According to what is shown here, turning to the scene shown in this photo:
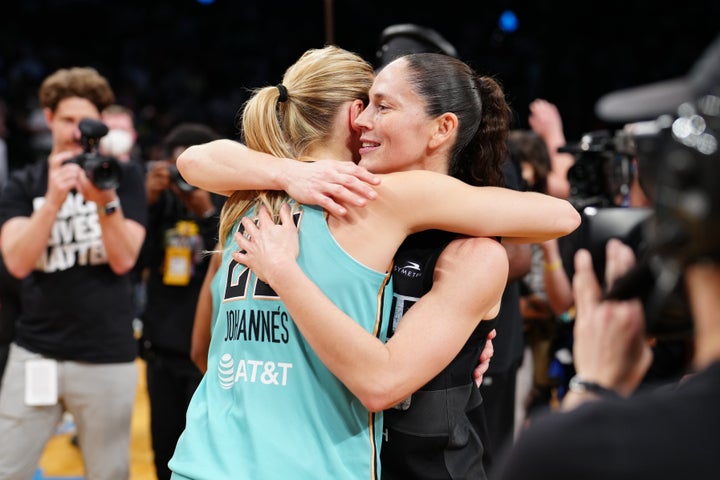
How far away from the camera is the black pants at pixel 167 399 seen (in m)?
3.70

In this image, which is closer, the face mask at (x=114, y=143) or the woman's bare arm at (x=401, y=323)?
the woman's bare arm at (x=401, y=323)

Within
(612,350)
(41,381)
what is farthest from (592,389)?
(41,381)

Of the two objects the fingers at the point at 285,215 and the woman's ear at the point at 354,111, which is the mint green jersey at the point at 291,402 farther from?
the woman's ear at the point at 354,111

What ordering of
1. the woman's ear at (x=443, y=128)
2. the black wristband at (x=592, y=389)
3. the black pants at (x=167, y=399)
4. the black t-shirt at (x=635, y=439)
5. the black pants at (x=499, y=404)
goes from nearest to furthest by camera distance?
the black t-shirt at (x=635, y=439)
the black wristband at (x=592, y=389)
the woman's ear at (x=443, y=128)
the black pants at (x=499, y=404)
the black pants at (x=167, y=399)

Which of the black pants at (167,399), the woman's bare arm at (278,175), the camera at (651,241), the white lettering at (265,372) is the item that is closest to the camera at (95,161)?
the black pants at (167,399)

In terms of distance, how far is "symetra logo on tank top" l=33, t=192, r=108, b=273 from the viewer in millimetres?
3250

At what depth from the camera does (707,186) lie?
2.95 ft

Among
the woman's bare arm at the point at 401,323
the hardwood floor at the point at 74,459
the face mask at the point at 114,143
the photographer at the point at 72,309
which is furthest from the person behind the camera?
the face mask at the point at 114,143

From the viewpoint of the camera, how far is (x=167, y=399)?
375cm

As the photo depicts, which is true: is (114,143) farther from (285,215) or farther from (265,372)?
(265,372)

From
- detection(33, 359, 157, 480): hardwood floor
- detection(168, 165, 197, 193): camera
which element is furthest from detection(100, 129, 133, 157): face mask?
detection(33, 359, 157, 480): hardwood floor

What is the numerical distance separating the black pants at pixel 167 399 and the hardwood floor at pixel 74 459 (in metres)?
0.90

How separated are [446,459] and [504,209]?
54 centimetres

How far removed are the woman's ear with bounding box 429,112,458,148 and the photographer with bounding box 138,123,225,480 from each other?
196 cm
